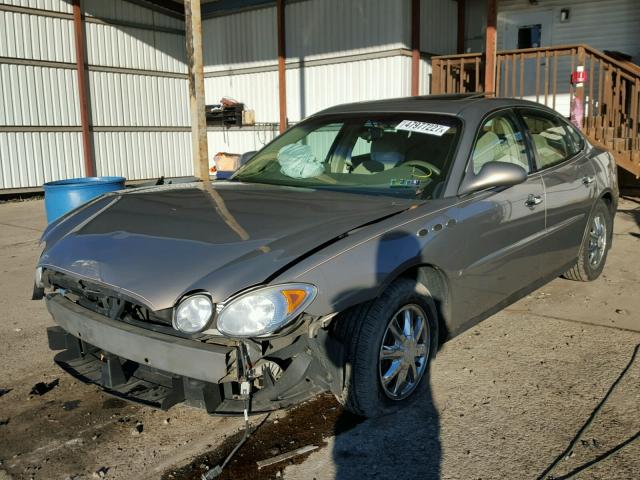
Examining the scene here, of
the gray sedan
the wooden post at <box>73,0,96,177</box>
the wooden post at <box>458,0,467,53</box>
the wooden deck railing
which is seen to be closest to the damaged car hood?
the gray sedan

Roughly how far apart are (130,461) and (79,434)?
0.42 m

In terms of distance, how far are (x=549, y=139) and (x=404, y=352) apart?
245cm

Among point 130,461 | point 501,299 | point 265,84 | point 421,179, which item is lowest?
point 130,461

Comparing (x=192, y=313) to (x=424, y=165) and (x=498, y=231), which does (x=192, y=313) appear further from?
(x=498, y=231)

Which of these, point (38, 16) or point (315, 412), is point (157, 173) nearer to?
point (38, 16)

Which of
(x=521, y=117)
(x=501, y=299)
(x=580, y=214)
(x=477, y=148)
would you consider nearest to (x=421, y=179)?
(x=477, y=148)

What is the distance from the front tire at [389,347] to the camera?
2842 mm

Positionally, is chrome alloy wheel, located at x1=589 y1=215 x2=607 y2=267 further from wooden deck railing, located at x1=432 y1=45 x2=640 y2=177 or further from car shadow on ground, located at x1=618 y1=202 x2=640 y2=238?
wooden deck railing, located at x1=432 y1=45 x2=640 y2=177

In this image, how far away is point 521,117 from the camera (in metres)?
4.39

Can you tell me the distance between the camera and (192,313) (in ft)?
8.29

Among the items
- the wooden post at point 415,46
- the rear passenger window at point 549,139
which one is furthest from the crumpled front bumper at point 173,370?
the wooden post at point 415,46

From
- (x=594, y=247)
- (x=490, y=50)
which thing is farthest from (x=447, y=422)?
(x=490, y=50)

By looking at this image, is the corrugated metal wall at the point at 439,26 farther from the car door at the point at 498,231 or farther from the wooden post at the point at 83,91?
the car door at the point at 498,231

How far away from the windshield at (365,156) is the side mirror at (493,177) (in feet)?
0.50
